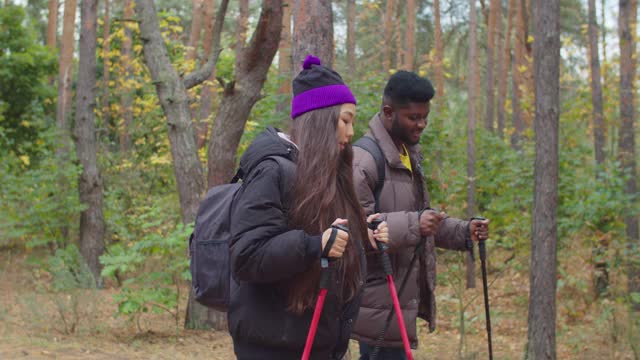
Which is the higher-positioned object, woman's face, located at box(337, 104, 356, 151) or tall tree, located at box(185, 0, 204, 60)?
tall tree, located at box(185, 0, 204, 60)

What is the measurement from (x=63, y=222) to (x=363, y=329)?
12.5 metres

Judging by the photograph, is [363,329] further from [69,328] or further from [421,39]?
[421,39]

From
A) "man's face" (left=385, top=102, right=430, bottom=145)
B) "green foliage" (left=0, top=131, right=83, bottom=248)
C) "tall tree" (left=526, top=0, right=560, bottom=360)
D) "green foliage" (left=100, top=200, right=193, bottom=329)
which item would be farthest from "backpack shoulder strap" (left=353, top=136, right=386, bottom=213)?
"green foliage" (left=0, top=131, right=83, bottom=248)

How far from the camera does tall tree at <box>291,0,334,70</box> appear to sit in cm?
609

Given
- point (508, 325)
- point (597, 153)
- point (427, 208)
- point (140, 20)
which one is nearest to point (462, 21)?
point (597, 153)

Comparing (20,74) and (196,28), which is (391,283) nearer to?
(196,28)

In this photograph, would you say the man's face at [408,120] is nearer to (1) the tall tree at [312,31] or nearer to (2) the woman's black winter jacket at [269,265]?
(2) the woman's black winter jacket at [269,265]

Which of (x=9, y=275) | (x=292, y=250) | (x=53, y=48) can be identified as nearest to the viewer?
(x=292, y=250)

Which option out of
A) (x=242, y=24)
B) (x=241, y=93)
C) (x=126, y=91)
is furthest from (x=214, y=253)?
(x=126, y=91)

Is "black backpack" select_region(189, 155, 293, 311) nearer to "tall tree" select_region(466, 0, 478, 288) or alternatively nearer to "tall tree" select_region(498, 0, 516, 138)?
"tall tree" select_region(466, 0, 478, 288)

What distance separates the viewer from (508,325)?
1298 centimetres

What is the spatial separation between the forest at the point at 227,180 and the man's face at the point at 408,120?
2220mm

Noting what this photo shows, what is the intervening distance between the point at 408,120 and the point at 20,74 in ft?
62.2

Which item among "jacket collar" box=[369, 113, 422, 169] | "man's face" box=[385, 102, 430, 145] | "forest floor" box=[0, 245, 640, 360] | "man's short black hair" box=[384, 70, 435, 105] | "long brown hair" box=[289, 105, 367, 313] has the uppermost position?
"man's short black hair" box=[384, 70, 435, 105]
